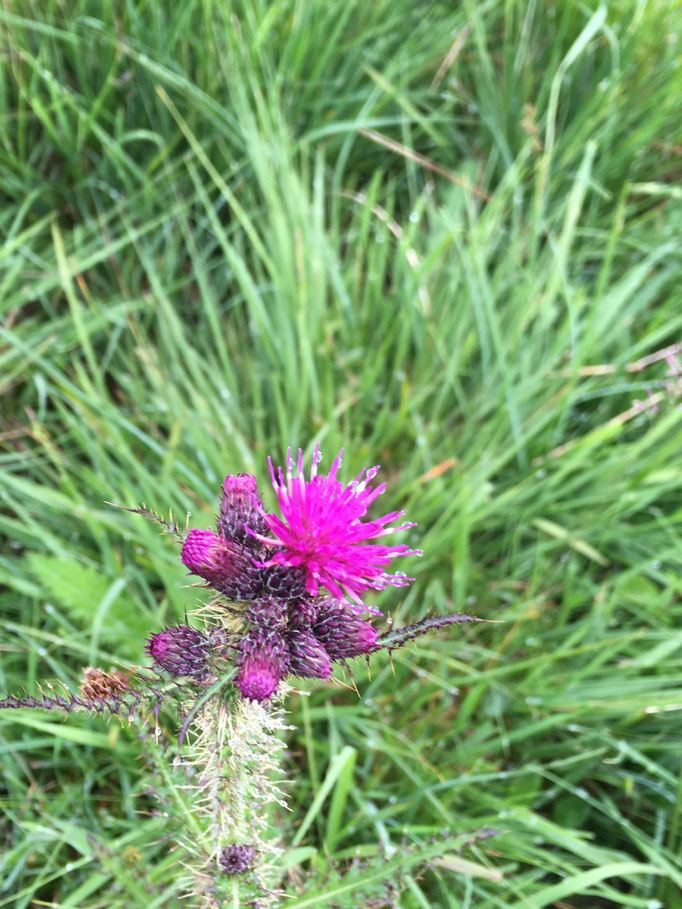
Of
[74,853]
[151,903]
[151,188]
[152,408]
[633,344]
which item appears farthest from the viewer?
[633,344]

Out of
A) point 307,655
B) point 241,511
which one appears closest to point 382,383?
point 241,511

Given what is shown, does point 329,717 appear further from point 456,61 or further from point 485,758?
point 456,61

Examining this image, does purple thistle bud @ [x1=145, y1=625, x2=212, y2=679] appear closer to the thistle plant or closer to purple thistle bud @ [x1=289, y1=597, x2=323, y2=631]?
the thistle plant

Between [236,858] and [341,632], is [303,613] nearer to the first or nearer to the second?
[341,632]

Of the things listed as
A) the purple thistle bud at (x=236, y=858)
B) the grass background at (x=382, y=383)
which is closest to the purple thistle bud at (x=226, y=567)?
the purple thistle bud at (x=236, y=858)

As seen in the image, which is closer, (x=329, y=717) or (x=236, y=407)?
(x=329, y=717)

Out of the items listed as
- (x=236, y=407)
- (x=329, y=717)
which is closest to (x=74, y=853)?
(x=329, y=717)

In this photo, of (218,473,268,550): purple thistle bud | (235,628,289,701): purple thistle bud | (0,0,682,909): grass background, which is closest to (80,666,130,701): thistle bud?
(235,628,289,701): purple thistle bud
